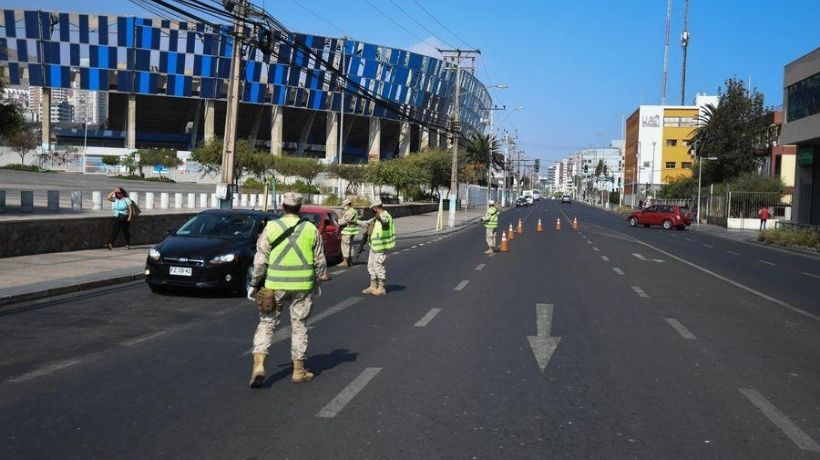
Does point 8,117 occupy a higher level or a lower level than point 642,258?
higher

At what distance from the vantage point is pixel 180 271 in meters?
13.0

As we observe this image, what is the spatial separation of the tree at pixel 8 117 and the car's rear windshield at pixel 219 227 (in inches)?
745

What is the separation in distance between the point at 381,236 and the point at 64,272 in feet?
20.3

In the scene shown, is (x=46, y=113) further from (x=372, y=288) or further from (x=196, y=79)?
(x=372, y=288)

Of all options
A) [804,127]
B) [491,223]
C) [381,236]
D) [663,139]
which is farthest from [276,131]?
[381,236]

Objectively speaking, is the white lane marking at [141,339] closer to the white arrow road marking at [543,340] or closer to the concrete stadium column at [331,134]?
the white arrow road marking at [543,340]

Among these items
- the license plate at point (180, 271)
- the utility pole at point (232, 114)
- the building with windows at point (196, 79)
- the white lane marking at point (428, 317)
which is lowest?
the white lane marking at point (428, 317)

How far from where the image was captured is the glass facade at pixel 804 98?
43.1 m

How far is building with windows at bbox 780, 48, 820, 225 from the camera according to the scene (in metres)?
43.5

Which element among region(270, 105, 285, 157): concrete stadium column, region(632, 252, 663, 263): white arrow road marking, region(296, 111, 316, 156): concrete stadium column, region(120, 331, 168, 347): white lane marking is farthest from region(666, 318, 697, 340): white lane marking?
region(296, 111, 316, 156): concrete stadium column

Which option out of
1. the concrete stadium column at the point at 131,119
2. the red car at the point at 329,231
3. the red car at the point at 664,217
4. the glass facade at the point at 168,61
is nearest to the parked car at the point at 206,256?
the red car at the point at 329,231

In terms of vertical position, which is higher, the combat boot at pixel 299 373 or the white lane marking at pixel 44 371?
the combat boot at pixel 299 373

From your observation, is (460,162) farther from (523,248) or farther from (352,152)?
(523,248)

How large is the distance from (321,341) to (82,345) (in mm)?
2686
